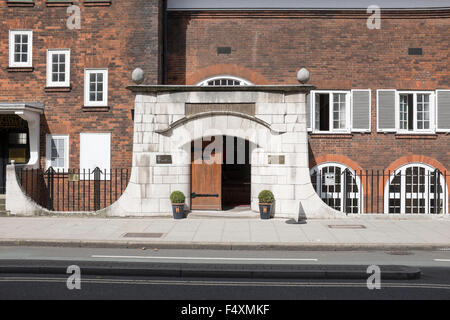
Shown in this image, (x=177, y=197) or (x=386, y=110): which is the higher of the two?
(x=386, y=110)

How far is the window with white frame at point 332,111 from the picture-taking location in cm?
1772

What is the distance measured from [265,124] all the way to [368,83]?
6.33 meters

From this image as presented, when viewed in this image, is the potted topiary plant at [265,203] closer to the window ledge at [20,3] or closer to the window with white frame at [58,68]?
the window with white frame at [58,68]

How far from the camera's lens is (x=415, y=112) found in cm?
1767

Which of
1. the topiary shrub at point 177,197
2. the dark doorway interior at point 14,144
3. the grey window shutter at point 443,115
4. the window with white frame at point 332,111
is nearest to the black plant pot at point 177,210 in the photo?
the topiary shrub at point 177,197

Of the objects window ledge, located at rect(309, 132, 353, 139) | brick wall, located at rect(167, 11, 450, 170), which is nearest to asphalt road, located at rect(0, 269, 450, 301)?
window ledge, located at rect(309, 132, 353, 139)

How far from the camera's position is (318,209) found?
44.7 ft

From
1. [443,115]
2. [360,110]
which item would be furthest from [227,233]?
[443,115]

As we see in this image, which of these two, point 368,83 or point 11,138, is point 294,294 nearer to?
point 368,83

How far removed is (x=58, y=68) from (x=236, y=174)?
8.22 meters

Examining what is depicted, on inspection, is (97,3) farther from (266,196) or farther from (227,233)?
(227,233)

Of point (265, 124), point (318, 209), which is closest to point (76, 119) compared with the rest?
point (265, 124)

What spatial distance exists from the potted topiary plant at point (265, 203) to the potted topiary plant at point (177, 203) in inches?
94.0

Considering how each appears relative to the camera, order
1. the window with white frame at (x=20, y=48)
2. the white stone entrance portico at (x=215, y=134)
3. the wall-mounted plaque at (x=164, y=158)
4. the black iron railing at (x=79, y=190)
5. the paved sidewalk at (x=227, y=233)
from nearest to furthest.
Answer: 1. the paved sidewalk at (x=227, y=233)
2. the white stone entrance portico at (x=215, y=134)
3. the wall-mounted plaque at (x=164, y=158)
4. the black iron railing at (x=79, y=190)
5. the window with white frame at (x=20, y=48)
